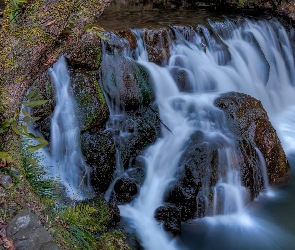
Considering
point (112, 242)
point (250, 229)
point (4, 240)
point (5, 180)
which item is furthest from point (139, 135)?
point (4, 240)

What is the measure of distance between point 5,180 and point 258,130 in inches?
206

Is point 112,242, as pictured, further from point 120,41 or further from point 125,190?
point 120,41

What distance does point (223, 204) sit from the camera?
547 centimetres

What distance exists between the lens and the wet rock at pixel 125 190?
223 inches

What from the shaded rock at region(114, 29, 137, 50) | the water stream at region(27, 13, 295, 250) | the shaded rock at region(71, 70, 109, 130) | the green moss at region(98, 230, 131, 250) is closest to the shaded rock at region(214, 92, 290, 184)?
the water stream at region(27, 13, 295, 250)

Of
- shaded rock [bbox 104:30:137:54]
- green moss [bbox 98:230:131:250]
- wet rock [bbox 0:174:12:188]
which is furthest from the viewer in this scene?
shaded rock [bbox 104:30:137:54]

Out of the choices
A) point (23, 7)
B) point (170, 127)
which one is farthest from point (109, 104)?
point (23, 7)

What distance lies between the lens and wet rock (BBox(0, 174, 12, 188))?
6.47ft

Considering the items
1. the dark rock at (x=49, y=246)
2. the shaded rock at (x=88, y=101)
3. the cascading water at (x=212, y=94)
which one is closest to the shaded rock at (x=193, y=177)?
the cascading water at (x=212, y=94)

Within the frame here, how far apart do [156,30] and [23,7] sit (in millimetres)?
6116

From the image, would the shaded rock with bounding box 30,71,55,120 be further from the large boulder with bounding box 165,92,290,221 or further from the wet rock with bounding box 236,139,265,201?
the wet rock with bounding box 236,139,265,201

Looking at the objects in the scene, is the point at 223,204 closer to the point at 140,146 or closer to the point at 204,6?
the point at 140,146

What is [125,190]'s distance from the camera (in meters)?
5.71

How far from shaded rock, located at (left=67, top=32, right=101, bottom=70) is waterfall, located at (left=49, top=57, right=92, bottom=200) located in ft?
1.62
